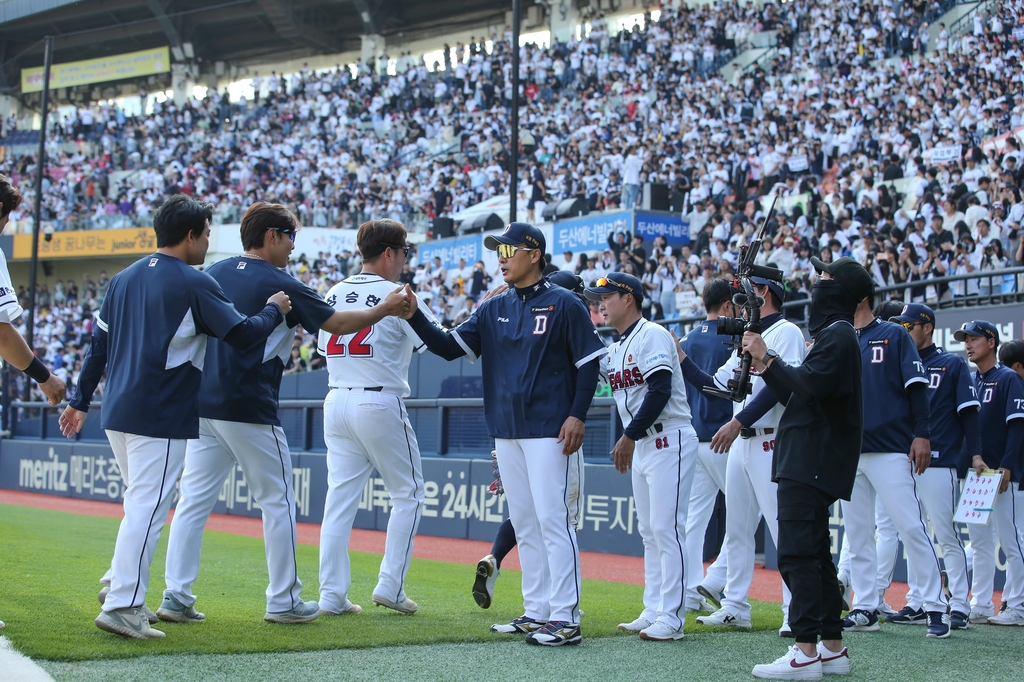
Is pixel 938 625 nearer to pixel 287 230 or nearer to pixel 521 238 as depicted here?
pixel 521 238

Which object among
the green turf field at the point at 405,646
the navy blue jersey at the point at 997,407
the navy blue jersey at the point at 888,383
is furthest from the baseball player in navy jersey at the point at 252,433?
the navy blue jersey at the point at 997,407

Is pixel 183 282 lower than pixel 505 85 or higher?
lower

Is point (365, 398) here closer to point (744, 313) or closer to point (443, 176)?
point (744, 313)

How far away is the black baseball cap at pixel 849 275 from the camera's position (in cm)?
487

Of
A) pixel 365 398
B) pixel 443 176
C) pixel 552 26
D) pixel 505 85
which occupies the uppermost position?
pixel 552 26

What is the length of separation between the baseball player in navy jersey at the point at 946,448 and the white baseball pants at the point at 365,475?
3.08 metres

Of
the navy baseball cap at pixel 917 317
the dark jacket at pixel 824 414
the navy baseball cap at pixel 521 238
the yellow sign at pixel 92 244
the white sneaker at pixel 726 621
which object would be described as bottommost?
the white sneaker at pixel 726 621

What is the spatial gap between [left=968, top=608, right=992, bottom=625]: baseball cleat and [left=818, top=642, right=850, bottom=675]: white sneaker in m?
2.67

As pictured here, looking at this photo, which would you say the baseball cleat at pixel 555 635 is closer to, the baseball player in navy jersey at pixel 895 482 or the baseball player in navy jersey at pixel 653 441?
the baseball player in navy jersey at pixel 653 441

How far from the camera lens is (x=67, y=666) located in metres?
4.06

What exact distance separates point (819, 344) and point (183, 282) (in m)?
2.93

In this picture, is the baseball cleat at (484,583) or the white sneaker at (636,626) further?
the baseball cleat at (484,583)

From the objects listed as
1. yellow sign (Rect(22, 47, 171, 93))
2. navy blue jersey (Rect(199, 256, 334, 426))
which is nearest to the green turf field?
navy blue jersey (Rect(199, 256, 334, 426))

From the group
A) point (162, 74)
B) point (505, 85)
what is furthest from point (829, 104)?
point (162, 74)
